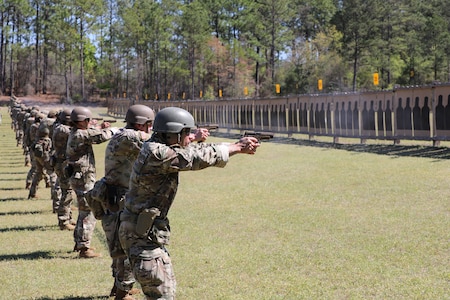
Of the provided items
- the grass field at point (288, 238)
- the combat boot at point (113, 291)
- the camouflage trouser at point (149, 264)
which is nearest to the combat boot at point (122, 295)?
the combat boot at point (113, 291)

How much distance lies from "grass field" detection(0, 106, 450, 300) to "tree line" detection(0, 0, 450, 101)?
37.1 meters

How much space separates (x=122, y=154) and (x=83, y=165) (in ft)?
8.76

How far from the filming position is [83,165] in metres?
9.12

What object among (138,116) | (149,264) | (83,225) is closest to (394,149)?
(83,225)

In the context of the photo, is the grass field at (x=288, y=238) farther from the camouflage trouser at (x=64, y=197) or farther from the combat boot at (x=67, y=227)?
the camouflage trouser at (x=64, y=197)

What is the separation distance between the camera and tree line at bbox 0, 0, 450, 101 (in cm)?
6294

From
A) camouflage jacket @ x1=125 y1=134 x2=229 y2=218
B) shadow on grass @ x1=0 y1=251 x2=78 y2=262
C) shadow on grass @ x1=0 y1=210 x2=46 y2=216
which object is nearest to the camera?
camouflage jacket @ x1=125 y1=134 x2=229 y2=218

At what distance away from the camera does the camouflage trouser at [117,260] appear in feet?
19.1

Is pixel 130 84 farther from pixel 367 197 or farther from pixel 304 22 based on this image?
pixel 367 197

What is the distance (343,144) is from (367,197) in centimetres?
980

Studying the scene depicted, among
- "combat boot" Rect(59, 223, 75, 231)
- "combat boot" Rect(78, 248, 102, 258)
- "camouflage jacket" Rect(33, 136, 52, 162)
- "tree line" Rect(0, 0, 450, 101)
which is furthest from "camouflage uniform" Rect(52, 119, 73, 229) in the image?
"tree line" Rect(0, 0, 450, 101)

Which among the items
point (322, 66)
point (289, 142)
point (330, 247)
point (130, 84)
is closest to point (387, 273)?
point (330, 247)

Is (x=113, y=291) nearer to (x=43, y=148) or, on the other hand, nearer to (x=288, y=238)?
(x=288, y=238)

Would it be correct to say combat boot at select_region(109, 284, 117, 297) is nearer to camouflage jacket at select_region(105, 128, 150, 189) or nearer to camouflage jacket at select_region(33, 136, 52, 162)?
camouflage jacket at select_region(105, 128, 150, 189)
